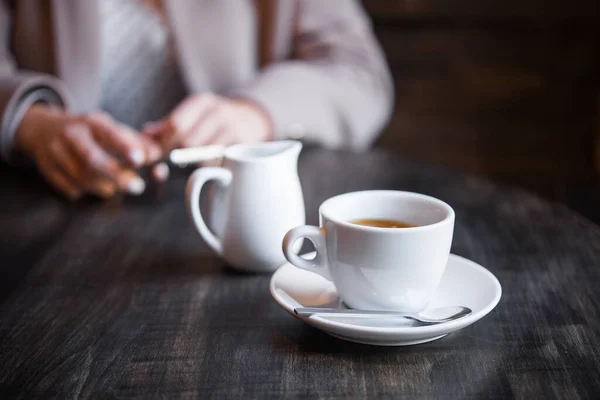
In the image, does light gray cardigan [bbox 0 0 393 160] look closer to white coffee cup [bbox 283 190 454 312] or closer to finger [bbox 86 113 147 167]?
finger [bbox 86 113 147 167]

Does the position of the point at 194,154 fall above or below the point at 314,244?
below

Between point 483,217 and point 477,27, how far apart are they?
1575 millimetres

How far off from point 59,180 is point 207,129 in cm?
25

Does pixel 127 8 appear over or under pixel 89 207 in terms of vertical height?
over

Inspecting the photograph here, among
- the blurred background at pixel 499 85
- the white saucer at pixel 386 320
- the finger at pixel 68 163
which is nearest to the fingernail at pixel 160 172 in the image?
the finger at pixel 68 163

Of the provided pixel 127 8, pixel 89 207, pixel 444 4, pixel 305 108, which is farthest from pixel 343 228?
pixel 444 4

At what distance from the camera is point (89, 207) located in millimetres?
930

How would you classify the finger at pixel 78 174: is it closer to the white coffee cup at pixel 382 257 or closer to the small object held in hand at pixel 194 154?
the small object held in hand at pixel 194 154

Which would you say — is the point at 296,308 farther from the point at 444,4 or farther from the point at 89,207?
the point at 444,4

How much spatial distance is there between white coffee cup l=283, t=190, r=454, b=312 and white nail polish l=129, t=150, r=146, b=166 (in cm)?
48

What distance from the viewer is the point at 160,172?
40.7 inches

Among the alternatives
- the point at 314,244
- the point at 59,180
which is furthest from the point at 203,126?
the point at 314,244

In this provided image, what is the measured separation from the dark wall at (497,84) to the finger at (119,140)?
143 cm

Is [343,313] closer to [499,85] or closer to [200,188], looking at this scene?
[200,188]
